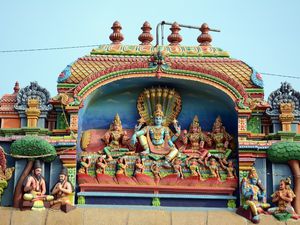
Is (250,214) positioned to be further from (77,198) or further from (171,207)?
(77,198)

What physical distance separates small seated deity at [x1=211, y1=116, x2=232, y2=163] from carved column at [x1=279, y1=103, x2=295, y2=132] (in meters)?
0.99

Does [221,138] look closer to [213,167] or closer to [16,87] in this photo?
[213,167]

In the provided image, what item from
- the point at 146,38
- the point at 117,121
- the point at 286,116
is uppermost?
the point at 146,38

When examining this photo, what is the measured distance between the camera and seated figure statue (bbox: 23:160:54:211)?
551 inches

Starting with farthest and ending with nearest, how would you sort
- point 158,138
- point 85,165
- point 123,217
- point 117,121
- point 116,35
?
point 116,35 → point 117,121 → point 158,138 → point 85,165 → point 123,217

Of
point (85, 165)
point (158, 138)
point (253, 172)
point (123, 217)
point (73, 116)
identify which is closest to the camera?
point (123, 217)

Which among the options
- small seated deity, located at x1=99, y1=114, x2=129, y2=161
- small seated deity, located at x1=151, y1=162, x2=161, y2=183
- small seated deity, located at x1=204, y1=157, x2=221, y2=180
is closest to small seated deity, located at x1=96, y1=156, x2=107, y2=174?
small seated deity, located at x1=99, y1=114, x2=129, y2=161

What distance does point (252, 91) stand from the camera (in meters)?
15.2

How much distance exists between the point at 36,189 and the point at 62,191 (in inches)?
17.8

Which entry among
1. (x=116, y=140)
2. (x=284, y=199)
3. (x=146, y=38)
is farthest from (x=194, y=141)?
(x=146, y=38)

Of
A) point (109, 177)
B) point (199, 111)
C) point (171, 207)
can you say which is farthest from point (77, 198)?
point (199, 111)

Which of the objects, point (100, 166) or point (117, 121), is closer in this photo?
point (100, 166)

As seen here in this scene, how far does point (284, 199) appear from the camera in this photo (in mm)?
14172

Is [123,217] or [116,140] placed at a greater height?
[116,140]
